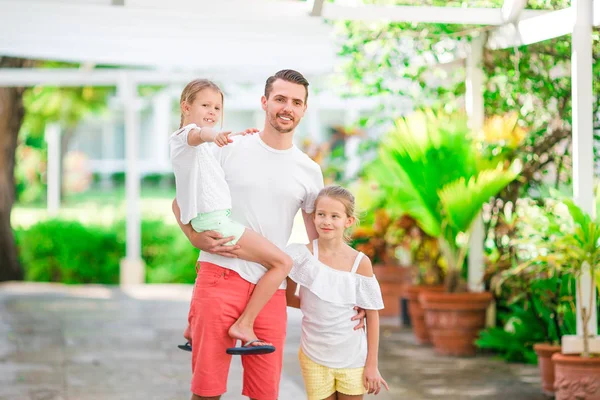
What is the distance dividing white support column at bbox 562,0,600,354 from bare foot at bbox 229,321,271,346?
2.70 meters

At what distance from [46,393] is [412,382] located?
2.31 metres

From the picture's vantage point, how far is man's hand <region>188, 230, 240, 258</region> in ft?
11.5

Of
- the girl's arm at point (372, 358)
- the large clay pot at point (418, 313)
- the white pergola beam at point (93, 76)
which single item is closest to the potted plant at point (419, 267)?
the large clay pot at point (418, 313)

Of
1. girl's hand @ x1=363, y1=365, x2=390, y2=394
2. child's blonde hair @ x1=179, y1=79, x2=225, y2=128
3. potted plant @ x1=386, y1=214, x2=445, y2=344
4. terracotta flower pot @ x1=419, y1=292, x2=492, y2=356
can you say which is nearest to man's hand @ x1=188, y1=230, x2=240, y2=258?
child's blonde hair @ x1=179, y1=79, x2=225, y2=128

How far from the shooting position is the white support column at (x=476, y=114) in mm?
7590

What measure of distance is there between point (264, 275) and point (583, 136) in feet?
9.18

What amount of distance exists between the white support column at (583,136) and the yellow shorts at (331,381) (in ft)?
7.53

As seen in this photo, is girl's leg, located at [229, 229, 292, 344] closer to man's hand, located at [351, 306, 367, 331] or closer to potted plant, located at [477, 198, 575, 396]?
man's hand, located at [351, 306, 367, 331]

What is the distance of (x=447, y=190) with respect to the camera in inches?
273

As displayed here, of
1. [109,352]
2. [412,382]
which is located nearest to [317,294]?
[412,382]

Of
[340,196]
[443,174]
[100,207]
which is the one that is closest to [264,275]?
[340,196]

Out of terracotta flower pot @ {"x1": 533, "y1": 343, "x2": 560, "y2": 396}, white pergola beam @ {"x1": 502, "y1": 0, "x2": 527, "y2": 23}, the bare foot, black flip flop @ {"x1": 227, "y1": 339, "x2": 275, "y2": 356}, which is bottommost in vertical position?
terracotta flower pot @ {"x1": 533, "y1": 343, "x2": 560, "y2": 396}

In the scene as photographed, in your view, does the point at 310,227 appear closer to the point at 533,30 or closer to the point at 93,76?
the point at 533,30

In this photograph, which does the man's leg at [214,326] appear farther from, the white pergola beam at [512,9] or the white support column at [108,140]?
the white support column at [108,140]
